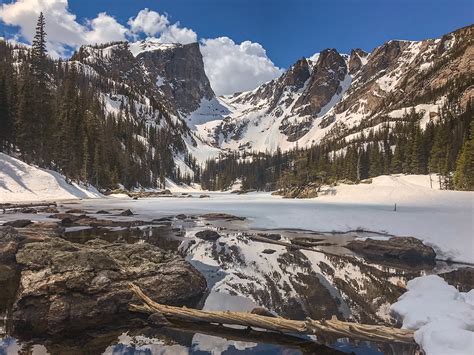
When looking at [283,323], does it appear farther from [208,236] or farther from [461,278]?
[208,236]

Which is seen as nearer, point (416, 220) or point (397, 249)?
point (397, 249)

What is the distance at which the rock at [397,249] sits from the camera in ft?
65.8

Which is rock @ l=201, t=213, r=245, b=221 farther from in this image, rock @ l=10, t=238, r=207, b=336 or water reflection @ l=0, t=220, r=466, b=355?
rock @ l=10, t=238, r=207, b=336

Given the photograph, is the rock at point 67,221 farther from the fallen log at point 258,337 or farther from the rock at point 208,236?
the fallen log at point 258,337

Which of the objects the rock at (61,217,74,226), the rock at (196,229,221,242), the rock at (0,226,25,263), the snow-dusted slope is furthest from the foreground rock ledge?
the rock at (61,217,74,226)

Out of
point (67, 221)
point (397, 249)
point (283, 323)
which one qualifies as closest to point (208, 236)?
point (397, 249)

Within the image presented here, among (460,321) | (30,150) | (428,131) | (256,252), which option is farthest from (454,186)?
(30,150)

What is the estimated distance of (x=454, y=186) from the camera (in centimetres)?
6850

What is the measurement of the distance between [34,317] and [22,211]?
31605mm

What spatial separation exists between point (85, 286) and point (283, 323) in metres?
5.90

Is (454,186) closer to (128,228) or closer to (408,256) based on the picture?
(408,256)

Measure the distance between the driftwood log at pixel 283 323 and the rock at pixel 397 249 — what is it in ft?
41.7

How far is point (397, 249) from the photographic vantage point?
824 inches

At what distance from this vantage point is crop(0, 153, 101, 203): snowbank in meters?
51.1
